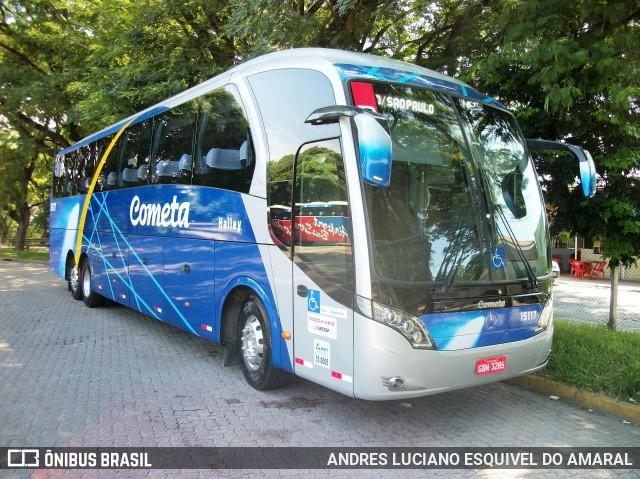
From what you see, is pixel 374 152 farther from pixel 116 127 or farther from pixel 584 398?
pixel 116 127

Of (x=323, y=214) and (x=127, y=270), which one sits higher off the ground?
(x=323, y=214)

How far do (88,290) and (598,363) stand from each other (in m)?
9.66

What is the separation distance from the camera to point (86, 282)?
37.0 feet

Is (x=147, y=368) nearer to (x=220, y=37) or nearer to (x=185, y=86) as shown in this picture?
(x=185, y=86)

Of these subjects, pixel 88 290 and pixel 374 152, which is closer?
pixel 374 152

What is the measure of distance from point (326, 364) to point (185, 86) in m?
8.67

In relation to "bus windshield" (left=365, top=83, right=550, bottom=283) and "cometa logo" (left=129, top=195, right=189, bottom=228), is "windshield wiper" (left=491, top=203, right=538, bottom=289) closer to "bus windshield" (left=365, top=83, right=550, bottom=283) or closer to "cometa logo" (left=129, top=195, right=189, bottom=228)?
"bus windshield" (left=365, top=83, right=550, bottom=283)

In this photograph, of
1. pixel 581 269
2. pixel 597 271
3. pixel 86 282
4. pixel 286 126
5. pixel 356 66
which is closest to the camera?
pixel 356 66

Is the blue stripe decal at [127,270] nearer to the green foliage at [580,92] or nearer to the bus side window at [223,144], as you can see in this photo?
the bus side window at [223,144]

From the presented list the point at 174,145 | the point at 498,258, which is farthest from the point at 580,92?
the point at 174,145

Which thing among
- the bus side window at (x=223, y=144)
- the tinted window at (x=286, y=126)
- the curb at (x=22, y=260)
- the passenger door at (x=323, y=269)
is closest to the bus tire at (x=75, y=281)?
the bus side window at (x=223, y=144)

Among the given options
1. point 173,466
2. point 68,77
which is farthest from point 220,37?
point 173,466

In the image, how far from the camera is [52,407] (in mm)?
5090

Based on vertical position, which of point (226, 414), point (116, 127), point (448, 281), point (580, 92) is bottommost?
point (226, 414)
